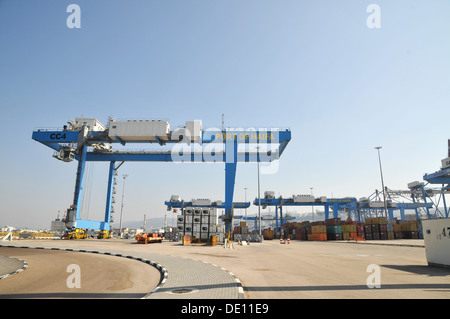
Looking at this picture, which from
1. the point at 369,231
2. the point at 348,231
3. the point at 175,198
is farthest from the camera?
the point at 175,198

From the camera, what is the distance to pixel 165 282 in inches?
257

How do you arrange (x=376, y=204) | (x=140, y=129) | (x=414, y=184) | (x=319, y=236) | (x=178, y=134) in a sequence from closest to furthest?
(x=140, y=129), (x=178, y=134), (x=319, y=236), (x=414, y=184), (x=376, y=204)

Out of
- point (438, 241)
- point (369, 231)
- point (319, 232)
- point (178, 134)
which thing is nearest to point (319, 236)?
point (319, 232)

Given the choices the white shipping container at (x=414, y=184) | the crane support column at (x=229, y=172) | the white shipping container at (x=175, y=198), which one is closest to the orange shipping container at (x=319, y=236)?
the crane support column at (x=229, y=172)

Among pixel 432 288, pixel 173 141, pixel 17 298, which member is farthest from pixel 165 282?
pixel 173 141

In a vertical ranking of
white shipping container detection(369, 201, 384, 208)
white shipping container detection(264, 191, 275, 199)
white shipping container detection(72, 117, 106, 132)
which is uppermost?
white shipping container detection(72, 117, 106, 132)

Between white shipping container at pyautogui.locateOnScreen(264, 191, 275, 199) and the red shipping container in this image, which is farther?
white shipping container at pyautogui.locateOnScreen(264, 191, 275, 199)

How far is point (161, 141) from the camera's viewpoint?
28.8 m

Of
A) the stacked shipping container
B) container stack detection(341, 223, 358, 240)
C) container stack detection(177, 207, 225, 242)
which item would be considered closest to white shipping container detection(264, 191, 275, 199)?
the stacked shipping container

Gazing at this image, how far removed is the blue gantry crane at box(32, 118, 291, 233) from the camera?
1068 inches

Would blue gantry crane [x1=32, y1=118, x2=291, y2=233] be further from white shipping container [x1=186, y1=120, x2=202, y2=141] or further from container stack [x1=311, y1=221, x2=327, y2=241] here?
container stack [x1=311, y1=221, x2=327, y2=241]

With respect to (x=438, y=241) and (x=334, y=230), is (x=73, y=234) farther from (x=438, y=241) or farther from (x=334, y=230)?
(x=334, y=230)

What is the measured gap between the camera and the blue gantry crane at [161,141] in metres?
27.1
